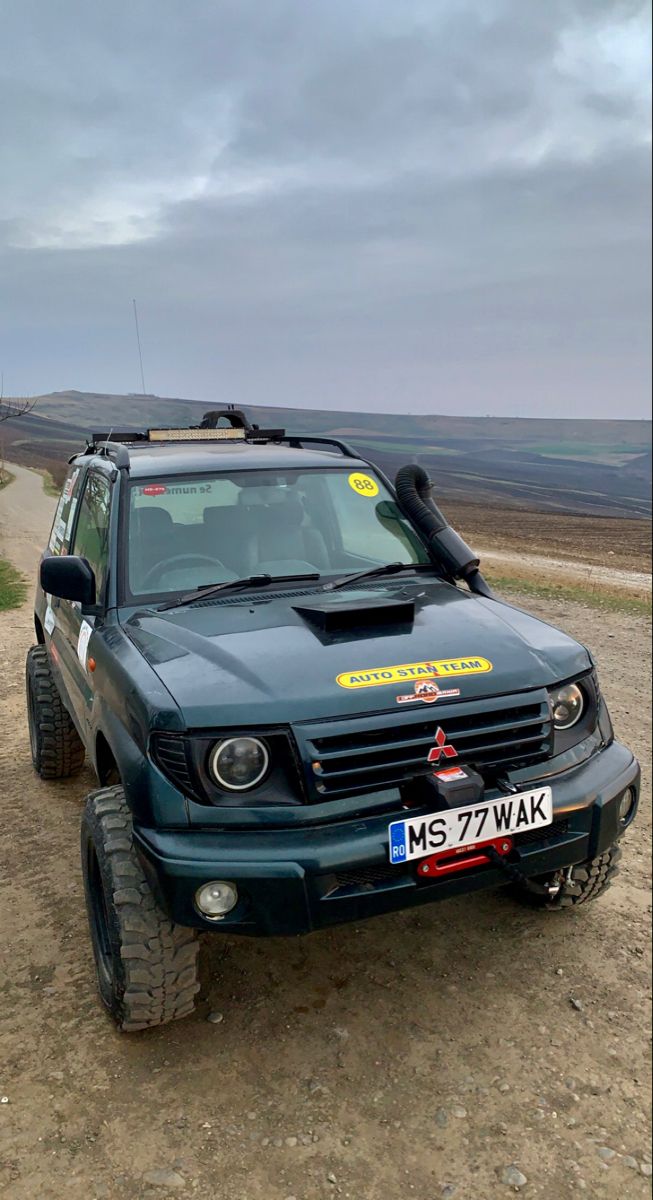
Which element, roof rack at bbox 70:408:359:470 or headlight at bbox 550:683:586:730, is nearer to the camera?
headlight at bbox 550:683:586:730

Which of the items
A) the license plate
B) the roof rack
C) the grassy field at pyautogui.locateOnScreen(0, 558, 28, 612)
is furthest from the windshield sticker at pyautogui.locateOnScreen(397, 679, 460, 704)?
the grassy field at pyautogui.locateOnScreen(0, 558, 28, 612)

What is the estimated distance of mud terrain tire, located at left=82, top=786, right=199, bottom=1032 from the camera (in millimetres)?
2574

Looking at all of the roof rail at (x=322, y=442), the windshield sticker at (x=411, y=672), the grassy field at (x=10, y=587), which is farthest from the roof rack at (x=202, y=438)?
the grassy field at (x=10, y=587)

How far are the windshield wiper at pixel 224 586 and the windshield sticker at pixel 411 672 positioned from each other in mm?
950

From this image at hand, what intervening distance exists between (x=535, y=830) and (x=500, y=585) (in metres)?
11.2

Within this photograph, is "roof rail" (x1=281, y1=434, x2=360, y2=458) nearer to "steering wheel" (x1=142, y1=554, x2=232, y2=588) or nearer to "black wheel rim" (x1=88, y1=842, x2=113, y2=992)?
"steering wheel" (x1=142, y1=554, x2=232, y2=588)

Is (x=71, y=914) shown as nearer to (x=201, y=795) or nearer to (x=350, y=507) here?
(x=201, y=795)

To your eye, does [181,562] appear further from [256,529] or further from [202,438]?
[202,438]

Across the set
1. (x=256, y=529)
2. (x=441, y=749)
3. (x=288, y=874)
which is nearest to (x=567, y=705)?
(x=441, y=749)

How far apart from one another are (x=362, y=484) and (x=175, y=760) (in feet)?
7.33

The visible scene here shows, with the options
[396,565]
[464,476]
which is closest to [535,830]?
[396,565]

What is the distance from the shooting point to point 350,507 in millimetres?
4133

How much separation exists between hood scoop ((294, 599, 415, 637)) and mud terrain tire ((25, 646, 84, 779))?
2.18 meters

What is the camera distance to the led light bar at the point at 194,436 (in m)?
4.99
